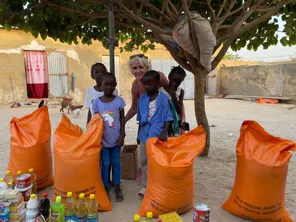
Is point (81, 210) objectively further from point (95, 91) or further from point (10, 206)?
point (95, 91)

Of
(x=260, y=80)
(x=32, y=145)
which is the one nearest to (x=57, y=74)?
(x=32, y=145)

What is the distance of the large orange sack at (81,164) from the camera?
208 cm

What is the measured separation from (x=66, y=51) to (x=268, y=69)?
10468 mm

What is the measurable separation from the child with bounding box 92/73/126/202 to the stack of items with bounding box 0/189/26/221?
2.79 feet

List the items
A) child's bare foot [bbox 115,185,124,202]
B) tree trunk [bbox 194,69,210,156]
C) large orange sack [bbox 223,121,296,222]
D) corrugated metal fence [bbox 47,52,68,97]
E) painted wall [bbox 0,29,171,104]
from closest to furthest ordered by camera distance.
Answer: large orange sack [bbox 223,121,296,222], child's bare foot [bbox 115,185,124,202], tree trunk [bbox 194,69,210,156], painted wall [bbox 0,29,171,104], corrugated metal fence [bbox 47,52,68,97]

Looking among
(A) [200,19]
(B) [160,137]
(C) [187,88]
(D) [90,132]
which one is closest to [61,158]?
(D) [90,132]

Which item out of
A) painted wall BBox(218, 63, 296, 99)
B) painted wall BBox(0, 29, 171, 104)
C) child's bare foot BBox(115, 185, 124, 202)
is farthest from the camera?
painted wall BBox(218, 63, 296, 99)

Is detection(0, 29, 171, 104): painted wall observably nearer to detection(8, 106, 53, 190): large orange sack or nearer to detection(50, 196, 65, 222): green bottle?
detection(8, 106, 53, 190): large orange sack

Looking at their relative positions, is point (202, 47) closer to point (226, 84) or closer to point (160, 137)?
point (160, 137)

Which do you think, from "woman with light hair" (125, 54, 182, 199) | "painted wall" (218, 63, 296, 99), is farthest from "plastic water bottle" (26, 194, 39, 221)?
"painted wall" (218, 63, 296, 99)

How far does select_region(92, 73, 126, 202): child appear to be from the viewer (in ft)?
7.62

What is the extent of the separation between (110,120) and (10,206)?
106 centimetres

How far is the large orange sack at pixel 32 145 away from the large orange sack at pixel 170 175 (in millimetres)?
1227

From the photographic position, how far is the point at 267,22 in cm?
374
